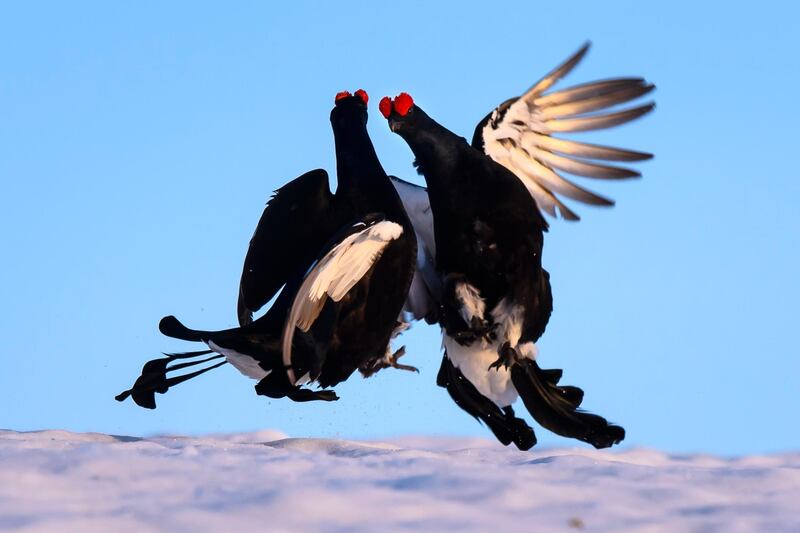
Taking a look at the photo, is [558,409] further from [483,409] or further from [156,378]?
[156,378]

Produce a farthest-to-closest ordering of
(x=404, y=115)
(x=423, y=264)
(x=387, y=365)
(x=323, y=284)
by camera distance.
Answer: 1. (x=423, y=264)
2. (x=387, y=365)
3. (x=404, y=115)
4. (x=323, y=284)

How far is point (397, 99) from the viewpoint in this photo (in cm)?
698

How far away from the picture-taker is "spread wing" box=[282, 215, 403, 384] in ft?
19.3

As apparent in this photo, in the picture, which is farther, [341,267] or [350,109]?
[350,109]

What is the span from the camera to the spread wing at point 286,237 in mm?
7246

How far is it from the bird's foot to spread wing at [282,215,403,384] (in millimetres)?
859

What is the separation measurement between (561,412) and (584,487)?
2.94m

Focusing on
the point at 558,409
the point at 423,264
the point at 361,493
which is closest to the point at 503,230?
the point at 423,264

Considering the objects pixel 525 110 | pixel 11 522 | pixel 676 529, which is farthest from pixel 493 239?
pixel 11 522

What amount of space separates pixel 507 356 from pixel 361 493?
313cm

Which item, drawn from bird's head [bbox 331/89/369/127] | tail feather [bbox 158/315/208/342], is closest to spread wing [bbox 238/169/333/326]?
bird's head [bbox 331/89/369/127]

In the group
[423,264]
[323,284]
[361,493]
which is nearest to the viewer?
[361,493]

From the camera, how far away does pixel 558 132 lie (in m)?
7.36

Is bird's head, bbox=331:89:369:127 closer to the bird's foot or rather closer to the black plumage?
the black plumage
